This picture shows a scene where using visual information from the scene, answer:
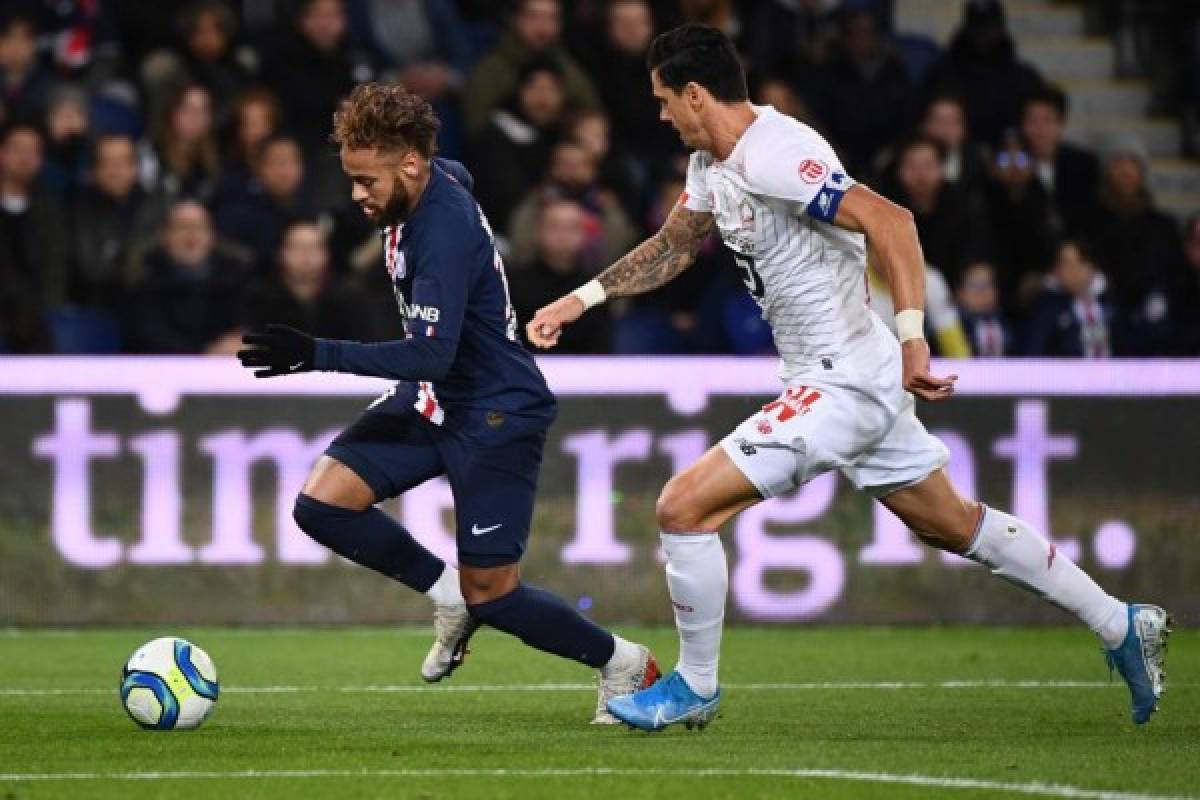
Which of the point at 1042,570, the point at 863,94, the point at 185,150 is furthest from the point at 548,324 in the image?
the point at 863,94

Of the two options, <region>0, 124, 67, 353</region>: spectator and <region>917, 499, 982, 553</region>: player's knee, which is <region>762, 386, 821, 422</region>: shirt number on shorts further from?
<region>0, 124, 67, 353</region>: spectator

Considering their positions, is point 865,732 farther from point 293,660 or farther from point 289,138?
point 289,138

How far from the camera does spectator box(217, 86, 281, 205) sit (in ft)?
45.3

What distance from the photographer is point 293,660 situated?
1026 centimetres

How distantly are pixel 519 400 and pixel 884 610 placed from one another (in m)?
4.50

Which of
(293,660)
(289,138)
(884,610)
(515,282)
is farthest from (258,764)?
(289,138)

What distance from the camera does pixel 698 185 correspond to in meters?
7.90

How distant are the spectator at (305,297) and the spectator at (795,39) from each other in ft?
12.2

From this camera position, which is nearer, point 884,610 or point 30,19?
point 884,610

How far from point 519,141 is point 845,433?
276 inches

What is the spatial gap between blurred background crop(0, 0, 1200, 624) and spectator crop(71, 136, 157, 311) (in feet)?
0.06

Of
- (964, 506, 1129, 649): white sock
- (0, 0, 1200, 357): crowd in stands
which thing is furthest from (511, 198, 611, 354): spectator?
(964, 506, 1129, 649): white sock

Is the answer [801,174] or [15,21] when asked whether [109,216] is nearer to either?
[15,21]

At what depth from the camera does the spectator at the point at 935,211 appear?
14.1 meters
